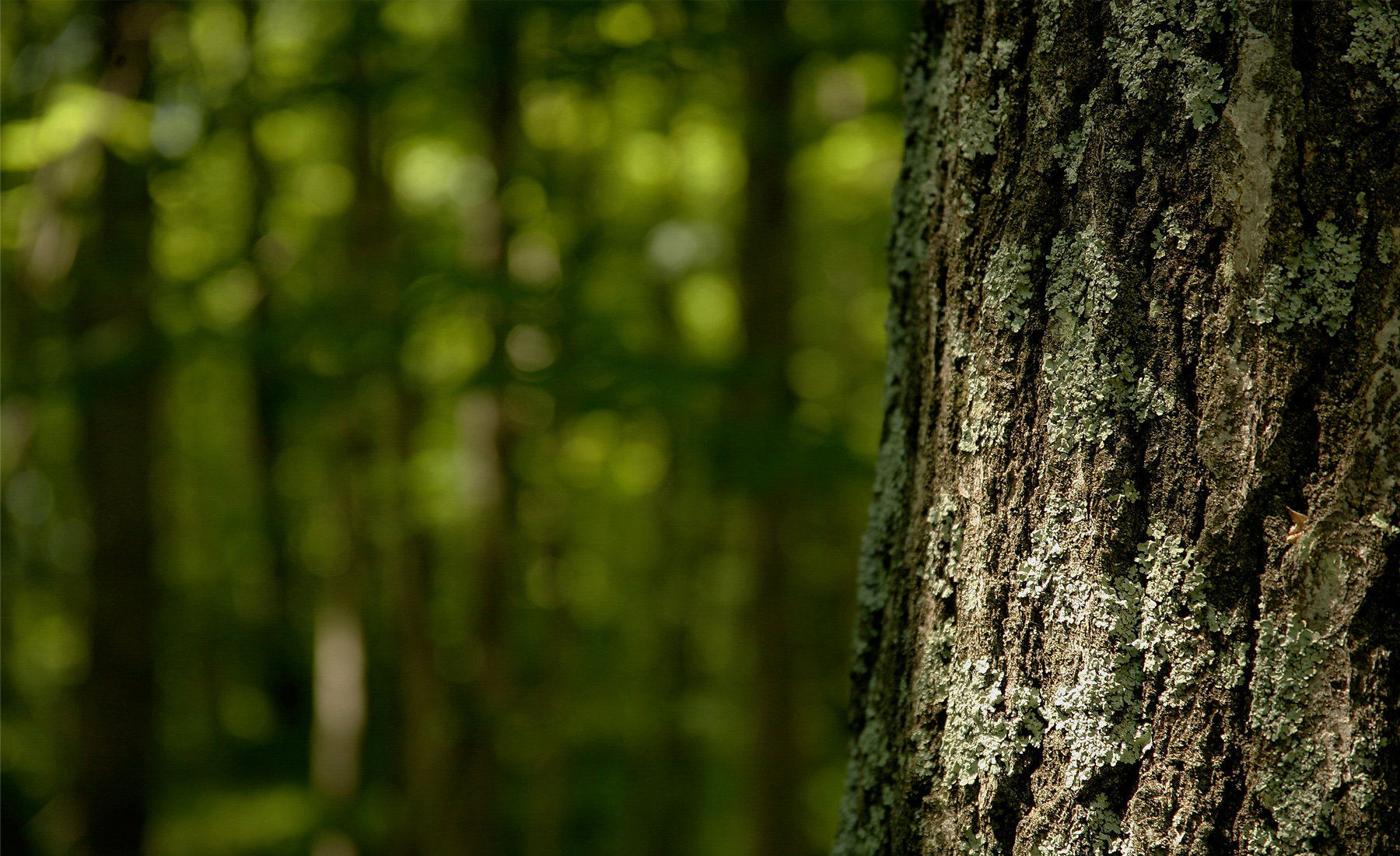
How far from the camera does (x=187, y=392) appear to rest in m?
14.4

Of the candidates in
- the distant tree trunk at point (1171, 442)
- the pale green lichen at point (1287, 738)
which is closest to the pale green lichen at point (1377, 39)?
the distant tree trunk at point (1171, 442)

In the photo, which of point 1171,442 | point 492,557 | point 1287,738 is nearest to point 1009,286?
point 1171,442

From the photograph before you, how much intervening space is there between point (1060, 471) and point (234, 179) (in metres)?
8.36

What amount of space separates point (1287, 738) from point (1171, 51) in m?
0.60

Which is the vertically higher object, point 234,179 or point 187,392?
point 234,179

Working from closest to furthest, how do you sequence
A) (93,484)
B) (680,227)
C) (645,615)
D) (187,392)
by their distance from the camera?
(680,227) < (93,484) < (645,615) < (187,392)

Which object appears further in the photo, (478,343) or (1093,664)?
(478,343)

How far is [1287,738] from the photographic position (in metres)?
0.78

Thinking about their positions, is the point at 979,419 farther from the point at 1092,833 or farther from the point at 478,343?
the point at 478,343

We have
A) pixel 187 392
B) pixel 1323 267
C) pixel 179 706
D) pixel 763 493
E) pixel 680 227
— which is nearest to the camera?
pixel 1323 267

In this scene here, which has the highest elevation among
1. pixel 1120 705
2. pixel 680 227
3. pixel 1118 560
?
pixel 680 227

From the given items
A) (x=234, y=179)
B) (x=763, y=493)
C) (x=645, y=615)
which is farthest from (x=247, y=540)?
(x=763, y=493)

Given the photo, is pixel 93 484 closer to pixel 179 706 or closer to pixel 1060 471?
pixel 1060 471

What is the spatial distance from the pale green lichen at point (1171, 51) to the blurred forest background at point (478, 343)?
46 cm
